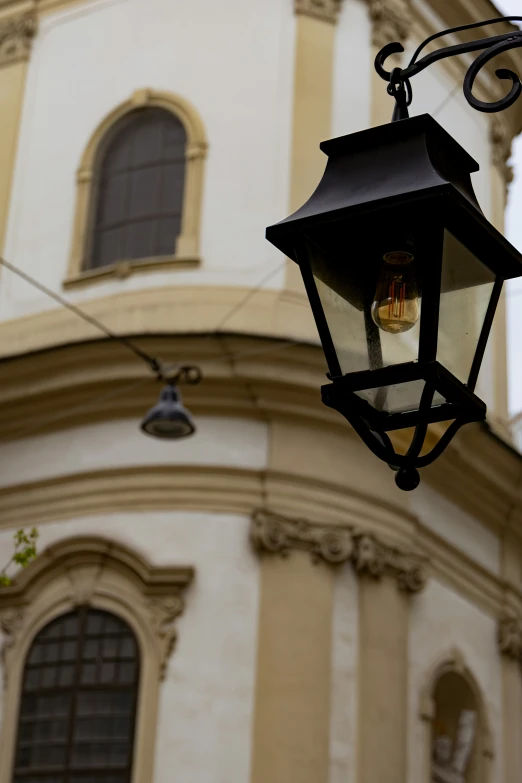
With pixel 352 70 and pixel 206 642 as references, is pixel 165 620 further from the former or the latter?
pixel 352 70

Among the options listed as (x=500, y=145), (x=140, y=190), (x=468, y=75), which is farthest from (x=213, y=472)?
(x=468, y=75)

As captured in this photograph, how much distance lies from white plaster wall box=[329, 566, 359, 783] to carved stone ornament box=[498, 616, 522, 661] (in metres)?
2.83

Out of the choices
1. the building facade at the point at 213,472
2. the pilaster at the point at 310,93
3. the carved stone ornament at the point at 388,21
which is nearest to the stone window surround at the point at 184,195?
the building facade at the point at 213,472

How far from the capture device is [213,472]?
13.2 meters

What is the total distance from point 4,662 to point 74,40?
6983 mm

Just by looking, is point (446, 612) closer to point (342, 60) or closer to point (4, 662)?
point (4, 662)

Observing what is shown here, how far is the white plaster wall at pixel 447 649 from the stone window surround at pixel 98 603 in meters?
2.47

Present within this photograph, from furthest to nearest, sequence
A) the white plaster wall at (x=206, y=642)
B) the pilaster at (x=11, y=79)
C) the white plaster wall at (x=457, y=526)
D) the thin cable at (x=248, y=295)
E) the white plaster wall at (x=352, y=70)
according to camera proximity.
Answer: the pilaster at (x=11, y=79)
the white plaster wall at (x=352, y=70)
the white plaster wall at (x=457, y=526)
the thin cable at (x=248, y=295)
the white plaster wall at (x=206, y=642)

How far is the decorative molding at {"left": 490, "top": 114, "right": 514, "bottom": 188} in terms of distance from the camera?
17.8 meters

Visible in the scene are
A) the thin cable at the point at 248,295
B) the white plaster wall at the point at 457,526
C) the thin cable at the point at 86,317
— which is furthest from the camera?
the white plaster wall at the point at 457,526

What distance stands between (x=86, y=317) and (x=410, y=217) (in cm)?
1015

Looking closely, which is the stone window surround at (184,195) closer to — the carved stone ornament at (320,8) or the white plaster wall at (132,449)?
the carved stone ornament at (320,8)

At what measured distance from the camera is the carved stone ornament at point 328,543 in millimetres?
12922

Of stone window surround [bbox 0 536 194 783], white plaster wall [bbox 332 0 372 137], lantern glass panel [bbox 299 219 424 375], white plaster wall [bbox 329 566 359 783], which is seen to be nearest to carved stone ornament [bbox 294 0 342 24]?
white plaster wall [bbox 332 0 372 137]
